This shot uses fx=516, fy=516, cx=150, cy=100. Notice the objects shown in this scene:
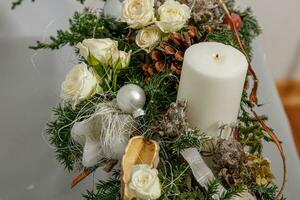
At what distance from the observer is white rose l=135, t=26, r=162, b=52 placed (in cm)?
70

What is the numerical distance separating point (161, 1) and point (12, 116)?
1.28 feet

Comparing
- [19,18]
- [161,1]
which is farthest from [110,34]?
[19,18]

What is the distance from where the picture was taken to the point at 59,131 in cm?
70

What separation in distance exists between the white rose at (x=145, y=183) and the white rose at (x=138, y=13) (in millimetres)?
225

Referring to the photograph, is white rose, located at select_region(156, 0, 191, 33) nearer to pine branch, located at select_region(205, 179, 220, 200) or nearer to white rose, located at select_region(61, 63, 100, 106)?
white rose, located at select_region(61, 63, 100, 106)

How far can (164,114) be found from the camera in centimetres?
64

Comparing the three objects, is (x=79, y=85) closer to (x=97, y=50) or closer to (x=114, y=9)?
(x=97, y=50)

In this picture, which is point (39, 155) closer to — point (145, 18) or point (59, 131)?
point (59, 131)

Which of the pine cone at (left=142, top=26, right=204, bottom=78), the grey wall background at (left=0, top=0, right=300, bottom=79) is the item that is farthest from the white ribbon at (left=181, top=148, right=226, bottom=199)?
the grey wall background at (left=0, top=0, right=300, bottom=79)

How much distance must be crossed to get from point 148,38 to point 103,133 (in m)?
0.15

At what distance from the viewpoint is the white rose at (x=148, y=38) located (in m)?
0.70

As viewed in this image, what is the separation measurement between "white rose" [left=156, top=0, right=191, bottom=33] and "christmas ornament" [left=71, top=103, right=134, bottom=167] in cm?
13

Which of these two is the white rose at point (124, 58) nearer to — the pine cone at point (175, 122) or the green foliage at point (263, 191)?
the pine cone at point (175, 122)

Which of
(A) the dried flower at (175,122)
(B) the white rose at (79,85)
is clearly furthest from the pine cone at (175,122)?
(B) the white rose at (79,85)
